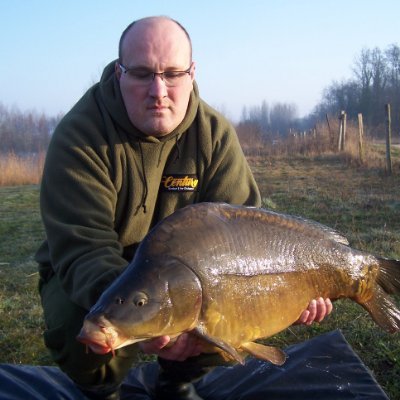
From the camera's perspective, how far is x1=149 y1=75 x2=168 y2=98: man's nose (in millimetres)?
2232

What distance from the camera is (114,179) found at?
2.37 meters

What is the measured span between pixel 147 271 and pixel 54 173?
2.81 ft

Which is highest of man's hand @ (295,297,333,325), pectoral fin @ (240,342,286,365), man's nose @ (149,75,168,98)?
man's nose @ (149,75,168,98)

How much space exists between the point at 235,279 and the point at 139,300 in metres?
0.36

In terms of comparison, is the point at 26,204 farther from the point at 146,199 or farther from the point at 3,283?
the point at 146,199

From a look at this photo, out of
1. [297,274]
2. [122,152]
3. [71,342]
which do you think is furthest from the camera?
[122,152]

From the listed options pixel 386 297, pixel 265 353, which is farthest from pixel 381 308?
pixel 265 353

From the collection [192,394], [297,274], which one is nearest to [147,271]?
[297,274]

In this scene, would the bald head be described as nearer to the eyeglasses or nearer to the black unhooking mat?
the eyeglasses

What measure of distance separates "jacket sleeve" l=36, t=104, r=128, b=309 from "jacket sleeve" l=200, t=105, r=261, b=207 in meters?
0.47

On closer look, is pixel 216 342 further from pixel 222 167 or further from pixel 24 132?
pixel 24 132

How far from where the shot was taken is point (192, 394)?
254 centimetres

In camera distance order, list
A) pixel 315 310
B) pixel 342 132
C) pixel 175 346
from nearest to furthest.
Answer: pixel 175 346, pixel 315 310, pixel 342 132

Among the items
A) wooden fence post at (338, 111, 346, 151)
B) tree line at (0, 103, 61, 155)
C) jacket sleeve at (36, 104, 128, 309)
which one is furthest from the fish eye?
tree line at (0, 103, 61, 155)
